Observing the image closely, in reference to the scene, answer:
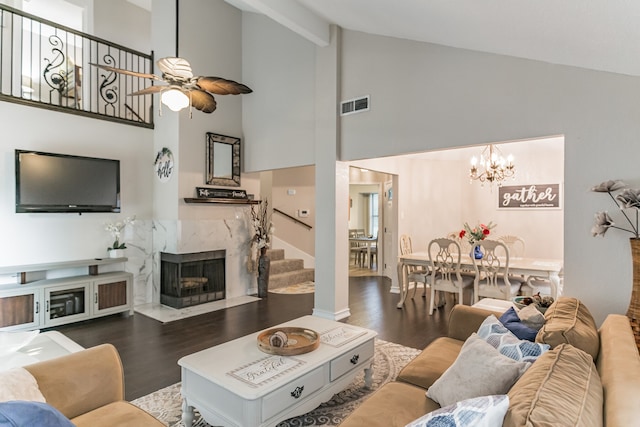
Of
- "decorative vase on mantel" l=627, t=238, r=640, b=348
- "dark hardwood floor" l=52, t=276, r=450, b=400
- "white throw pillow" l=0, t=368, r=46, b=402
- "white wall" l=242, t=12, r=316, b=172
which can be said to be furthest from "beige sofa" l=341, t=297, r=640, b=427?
"white wall" l=242, t=12, r=316, b=172

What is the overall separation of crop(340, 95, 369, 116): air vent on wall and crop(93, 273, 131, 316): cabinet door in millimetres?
3734

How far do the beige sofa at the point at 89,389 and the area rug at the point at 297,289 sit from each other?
4.53m

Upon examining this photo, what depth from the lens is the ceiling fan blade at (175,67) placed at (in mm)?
3066

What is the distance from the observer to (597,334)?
6.27 ft

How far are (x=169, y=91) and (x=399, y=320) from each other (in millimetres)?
3772

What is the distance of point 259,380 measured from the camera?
2035 mm

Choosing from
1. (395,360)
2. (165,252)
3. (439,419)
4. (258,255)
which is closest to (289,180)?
(258,255)

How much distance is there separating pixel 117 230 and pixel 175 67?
3109 mm

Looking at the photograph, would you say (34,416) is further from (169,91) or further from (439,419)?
(169,91)

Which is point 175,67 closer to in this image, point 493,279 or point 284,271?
point 493,279

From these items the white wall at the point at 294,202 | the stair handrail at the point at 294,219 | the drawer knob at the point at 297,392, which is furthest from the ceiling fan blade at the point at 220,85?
the stair handrail at the point at 294,219

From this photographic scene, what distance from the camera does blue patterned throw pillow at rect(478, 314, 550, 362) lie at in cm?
172

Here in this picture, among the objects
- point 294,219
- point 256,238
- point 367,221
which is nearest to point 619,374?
point 256,238

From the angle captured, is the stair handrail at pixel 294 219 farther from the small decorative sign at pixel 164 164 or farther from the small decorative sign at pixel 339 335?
the small decorative sign at pixel 339 335
